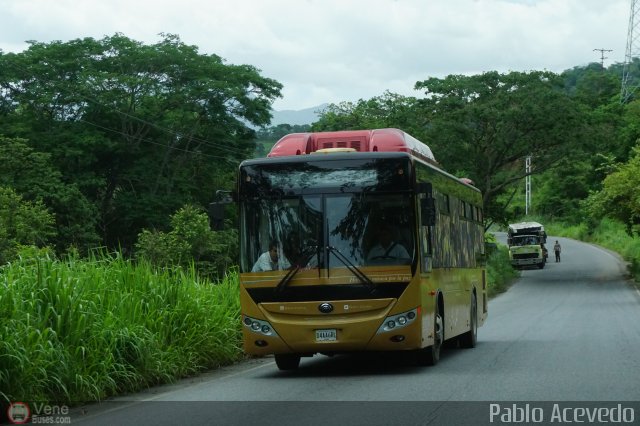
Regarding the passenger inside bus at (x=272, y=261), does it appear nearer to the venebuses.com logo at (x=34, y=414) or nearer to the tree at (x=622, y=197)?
the venebuses.com logo at (x=34, y=414)

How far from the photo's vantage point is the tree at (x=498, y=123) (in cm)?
5281

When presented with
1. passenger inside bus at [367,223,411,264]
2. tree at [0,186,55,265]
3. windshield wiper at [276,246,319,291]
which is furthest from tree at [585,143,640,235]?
windshield wiper at [276,246,319,291]

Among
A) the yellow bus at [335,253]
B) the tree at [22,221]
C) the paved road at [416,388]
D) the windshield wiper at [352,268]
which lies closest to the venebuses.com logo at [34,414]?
the paved road at [416,388]

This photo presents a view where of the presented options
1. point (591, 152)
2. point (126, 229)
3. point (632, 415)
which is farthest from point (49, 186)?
point (632, 415)

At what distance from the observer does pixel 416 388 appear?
13.1 meters

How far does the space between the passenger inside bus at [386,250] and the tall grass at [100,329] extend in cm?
303

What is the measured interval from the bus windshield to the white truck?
202ft

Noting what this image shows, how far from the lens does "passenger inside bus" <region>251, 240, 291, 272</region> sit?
15.0 metres

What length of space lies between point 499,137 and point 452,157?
262 cm

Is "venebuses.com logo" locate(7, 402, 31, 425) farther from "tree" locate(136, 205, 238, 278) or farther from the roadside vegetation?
the roadside vegetation

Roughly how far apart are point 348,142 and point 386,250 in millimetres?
2454

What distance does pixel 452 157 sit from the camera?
180 ft

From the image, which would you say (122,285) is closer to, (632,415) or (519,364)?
(519,364)

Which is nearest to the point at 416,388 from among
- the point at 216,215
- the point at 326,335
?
the point at 326,335
